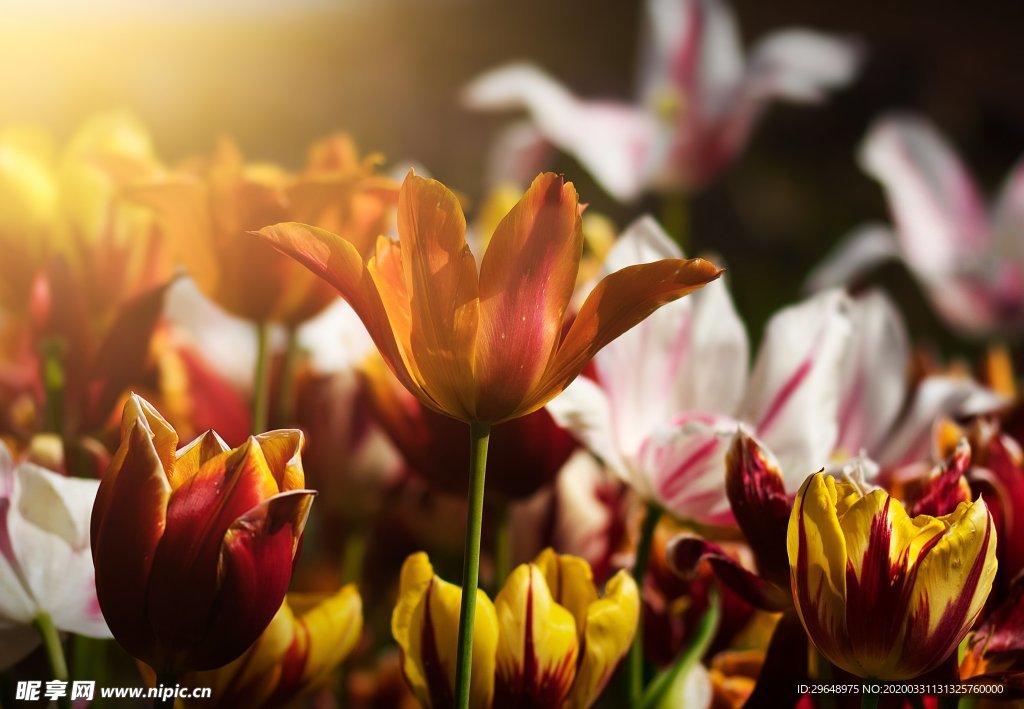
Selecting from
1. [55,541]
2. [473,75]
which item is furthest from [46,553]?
[473,75]

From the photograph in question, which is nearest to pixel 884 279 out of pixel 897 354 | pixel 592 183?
pixel 592 183

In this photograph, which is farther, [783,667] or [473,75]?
[473,75]

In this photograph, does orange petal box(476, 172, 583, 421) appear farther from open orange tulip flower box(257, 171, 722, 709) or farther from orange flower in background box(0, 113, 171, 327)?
orange flower in background box(0, 113, 171, 327)

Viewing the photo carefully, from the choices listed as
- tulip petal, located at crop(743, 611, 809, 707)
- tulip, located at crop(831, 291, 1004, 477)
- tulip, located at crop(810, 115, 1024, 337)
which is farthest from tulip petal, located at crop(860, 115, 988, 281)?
tulip petal, located at crop(743, 611, 809, 707)

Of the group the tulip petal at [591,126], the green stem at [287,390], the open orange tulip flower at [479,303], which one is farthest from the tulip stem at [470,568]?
the tulip petal at [591,126]

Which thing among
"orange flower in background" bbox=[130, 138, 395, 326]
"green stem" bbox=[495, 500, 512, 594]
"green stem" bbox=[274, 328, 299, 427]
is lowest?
"green stem" bbox=[495, 500, 512, 594]

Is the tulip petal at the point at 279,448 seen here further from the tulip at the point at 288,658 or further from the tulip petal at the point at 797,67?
the tulip petal at the point at 797,67

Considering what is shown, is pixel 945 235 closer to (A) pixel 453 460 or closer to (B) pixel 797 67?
(B) pixel 797 67
